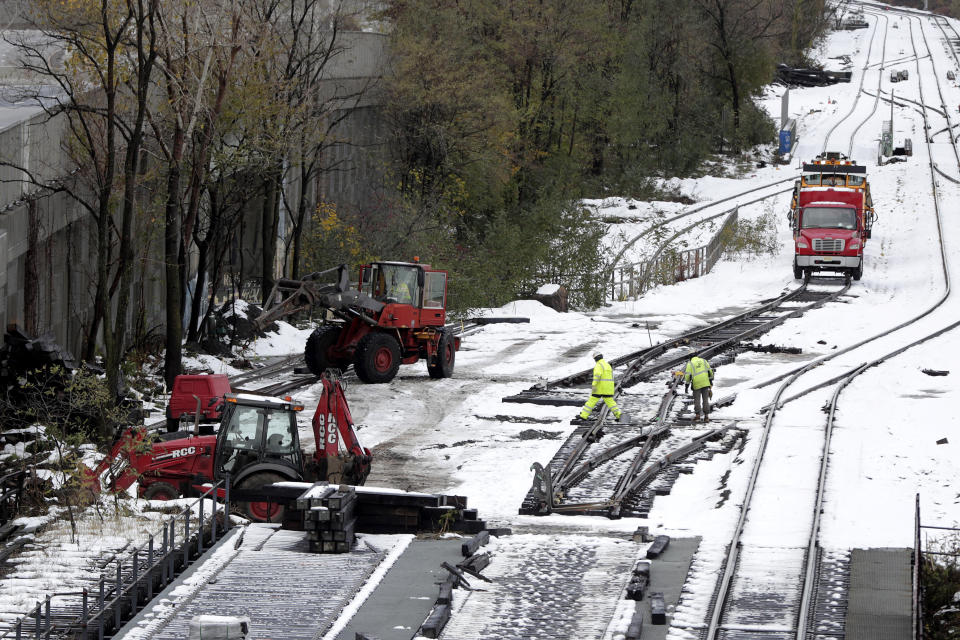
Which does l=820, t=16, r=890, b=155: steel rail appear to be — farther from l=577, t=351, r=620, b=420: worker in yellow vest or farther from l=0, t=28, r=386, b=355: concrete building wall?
l=577, t=351, r=620, b=420: worker in yellow vest

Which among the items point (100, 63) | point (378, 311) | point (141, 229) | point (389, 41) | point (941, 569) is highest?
point (389, 41)

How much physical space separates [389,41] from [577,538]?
33.6 metres

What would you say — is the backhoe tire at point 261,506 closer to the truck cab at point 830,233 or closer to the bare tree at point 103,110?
the bare tree at point 103,110

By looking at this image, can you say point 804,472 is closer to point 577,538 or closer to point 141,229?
point 577,538

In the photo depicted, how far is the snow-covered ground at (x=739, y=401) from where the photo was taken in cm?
1708

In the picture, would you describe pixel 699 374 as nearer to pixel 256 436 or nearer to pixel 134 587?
pixel 256 436

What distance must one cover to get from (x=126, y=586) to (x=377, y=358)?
45.5 ft

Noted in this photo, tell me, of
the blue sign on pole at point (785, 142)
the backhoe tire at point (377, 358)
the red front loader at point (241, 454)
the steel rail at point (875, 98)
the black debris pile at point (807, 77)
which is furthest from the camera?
the black debris pile at point (807, 77)

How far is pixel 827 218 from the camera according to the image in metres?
41.8

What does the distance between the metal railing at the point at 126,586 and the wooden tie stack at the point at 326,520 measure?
1.03 meters

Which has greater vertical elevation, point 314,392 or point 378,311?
point 378,311

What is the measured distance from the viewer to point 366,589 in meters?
13.3

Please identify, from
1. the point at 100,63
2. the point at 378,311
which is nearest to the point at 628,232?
the point at 378,311

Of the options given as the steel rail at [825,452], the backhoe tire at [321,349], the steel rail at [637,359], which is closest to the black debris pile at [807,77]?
the steel rail at [825,452]
